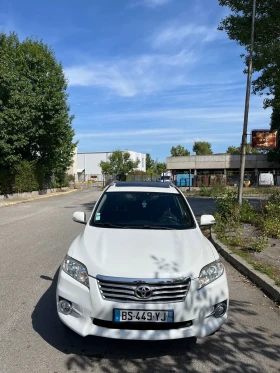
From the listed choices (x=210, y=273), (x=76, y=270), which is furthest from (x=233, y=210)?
(x=76, y=270)

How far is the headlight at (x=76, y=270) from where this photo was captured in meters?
3.26

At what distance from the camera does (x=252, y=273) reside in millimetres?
5543

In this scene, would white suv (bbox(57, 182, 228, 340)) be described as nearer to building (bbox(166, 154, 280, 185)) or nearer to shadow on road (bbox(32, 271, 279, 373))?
shadow on road (bbox(32, 271, 279, 373))

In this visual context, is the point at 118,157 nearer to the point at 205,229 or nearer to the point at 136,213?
the point at 205,229

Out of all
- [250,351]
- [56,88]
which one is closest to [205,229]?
[250,351]

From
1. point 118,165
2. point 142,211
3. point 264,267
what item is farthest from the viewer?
point 118,165

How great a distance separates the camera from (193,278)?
321 centimetres

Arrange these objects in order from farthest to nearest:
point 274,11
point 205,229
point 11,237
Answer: point 274,11 < point 205,229 < point 11,237

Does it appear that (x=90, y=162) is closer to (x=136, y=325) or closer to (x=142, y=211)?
(x=142, y=211)

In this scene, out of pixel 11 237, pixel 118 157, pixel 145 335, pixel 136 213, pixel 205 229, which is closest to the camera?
pixel 145 335

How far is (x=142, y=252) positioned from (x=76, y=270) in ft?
2.23

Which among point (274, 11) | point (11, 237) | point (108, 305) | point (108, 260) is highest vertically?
point (274, 11)

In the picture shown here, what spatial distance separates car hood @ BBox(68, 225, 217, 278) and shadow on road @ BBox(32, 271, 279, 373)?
0.78m

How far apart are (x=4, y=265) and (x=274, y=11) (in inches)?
429
